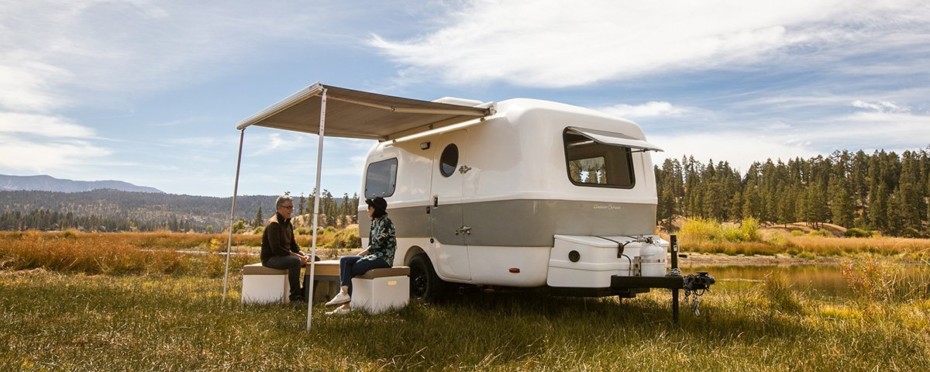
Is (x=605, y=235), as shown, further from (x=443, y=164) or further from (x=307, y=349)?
(x=307, y=349)

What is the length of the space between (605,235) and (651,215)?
930 millimetres

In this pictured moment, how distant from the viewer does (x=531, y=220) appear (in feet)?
21.9

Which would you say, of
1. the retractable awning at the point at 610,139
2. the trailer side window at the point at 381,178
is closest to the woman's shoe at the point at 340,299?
the trailer side window at the point at 381,178

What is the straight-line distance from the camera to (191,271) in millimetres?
14273

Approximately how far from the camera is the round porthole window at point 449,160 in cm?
780

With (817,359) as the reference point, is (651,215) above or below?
above

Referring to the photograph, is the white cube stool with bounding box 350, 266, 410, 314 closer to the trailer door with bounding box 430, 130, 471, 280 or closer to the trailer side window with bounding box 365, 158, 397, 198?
the trailer door with bounding box 430, 130, 471, 280

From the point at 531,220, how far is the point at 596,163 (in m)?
1.32

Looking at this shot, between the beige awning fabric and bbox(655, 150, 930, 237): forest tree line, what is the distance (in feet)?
224

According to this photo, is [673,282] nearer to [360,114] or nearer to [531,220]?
[531,220]

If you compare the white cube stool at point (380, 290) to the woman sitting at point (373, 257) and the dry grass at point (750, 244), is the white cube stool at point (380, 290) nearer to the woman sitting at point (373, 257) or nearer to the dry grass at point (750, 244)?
the woman sitting at point (373, 257)

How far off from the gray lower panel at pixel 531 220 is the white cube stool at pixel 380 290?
2.56ft

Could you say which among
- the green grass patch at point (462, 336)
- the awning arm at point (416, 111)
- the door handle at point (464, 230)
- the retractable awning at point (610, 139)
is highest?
the awning arm at point (416, 111)

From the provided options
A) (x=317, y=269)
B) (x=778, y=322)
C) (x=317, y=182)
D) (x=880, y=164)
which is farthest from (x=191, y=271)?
(x=880, y=164)
